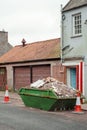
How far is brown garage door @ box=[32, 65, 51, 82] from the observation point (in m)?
28.9

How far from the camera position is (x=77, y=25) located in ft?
83.7

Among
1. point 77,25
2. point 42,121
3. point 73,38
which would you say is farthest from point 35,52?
point 42,121

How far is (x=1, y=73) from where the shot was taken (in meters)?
35.3

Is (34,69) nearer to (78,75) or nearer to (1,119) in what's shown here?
(78,75)

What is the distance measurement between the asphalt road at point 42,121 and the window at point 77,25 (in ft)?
27.4

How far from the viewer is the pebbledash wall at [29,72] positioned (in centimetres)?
2728

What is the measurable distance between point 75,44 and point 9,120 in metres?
11.2

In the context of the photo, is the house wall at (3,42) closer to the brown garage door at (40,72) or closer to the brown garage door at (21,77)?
the brown garage door at (21,77)

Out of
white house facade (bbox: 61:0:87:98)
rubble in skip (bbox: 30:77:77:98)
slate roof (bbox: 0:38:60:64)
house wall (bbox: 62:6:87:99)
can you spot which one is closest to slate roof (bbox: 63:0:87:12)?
white house facade (bbox: 61:0:87:98)

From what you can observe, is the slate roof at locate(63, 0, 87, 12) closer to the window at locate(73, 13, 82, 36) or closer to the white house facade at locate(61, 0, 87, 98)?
the white house facade at locate(61, 0, 87, 98)

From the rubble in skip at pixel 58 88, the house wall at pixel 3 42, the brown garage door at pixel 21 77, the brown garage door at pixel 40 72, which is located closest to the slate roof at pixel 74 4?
the brown garage door at pixel 40 72

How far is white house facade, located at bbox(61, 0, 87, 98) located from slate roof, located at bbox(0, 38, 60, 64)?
57.4 inches

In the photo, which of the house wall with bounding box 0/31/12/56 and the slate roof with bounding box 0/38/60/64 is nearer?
the slate roof with bounding box 0/38/60/64

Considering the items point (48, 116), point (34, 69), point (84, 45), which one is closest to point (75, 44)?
point (84, 45)
